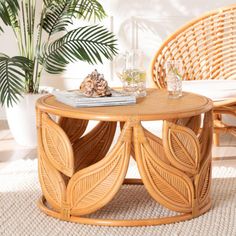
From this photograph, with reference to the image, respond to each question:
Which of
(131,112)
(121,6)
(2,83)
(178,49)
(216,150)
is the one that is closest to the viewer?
(131,112)

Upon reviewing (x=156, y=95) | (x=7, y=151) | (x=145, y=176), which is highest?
(x=156, y=95)

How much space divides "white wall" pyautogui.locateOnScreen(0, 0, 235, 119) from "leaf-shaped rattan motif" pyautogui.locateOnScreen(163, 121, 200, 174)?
2.08 m

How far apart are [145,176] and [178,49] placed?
1.75 meters

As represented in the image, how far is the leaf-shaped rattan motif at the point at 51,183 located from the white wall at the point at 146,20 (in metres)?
2.06

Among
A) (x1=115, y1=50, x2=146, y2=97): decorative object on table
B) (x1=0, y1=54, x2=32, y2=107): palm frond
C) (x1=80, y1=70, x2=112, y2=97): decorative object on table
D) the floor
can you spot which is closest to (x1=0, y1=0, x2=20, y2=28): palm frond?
(x1=0, y1=54, x2=32, y2=107): palm frond

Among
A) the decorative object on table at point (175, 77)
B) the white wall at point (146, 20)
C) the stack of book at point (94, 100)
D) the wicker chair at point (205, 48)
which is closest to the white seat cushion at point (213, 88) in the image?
the wicker chair at point (205, 48)

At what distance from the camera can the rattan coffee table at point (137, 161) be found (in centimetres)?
251

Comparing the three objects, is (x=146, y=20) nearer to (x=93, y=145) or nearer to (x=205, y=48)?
(x=205, y=48)

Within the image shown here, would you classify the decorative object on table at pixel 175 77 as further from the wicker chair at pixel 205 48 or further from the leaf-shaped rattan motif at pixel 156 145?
the wicker chair at pixel 205 48

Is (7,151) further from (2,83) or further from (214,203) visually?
(214,203)

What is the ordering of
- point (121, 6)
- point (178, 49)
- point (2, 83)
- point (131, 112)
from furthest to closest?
point (121, 6), point (178, 49), point (2, 83), point (131, 112)

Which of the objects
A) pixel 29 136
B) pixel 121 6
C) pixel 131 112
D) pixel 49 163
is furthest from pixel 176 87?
pixel 121 6

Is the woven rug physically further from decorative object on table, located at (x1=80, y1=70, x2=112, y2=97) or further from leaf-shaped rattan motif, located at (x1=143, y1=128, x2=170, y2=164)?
decorative object on table, located at (x1=80, y1=70, x2=112, y2=97)

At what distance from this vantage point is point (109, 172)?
8.27 feet
